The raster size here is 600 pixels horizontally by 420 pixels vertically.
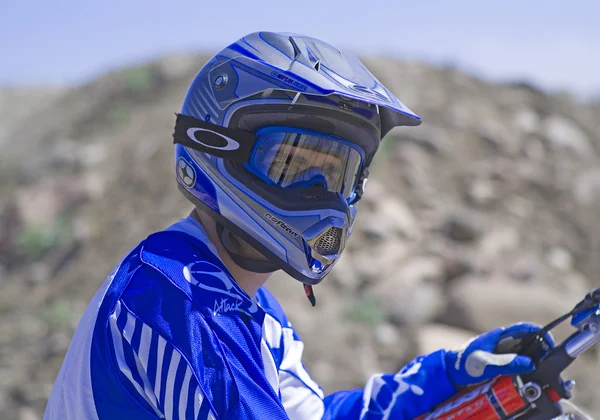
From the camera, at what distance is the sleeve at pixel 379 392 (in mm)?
2584

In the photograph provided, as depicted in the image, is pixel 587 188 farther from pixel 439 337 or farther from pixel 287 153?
pixel 287 153

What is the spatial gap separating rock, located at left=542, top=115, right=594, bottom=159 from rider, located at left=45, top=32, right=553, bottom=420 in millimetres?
10220

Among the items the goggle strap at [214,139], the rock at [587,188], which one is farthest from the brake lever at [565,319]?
the rock at [587,188]

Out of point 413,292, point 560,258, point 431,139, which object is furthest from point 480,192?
point 413,292

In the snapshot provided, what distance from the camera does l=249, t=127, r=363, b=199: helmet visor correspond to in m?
2.26

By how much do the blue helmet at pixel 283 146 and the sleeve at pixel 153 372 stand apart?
0.55 m

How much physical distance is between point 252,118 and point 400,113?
0.53m

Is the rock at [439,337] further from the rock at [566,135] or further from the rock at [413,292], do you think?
the rock at [566,135]

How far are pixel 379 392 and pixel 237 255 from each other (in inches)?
35.8

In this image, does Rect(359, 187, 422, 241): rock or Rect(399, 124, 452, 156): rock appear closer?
Rect(359, 187, 422, 241): rock

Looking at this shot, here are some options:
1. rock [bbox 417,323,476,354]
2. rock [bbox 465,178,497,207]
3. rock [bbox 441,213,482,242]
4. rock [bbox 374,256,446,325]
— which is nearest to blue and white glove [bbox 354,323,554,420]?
rock [bbox 417,323,476,354]

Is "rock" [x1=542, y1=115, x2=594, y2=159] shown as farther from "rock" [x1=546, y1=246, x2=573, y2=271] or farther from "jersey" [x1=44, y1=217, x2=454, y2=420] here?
"jersey" [x1=44, y1=217, x2=454, y2=420]

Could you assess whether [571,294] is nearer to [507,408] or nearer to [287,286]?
[287,286]

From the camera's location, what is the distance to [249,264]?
2.26 metres
